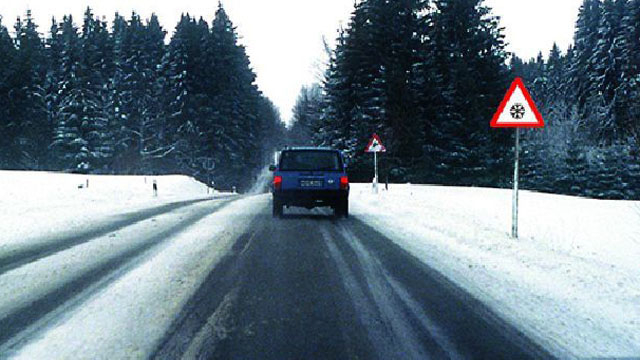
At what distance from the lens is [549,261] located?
7891 millimetres

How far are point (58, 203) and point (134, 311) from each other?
17.4 meters

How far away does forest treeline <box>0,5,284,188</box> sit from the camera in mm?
60469

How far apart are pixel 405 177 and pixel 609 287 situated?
34.4 metres

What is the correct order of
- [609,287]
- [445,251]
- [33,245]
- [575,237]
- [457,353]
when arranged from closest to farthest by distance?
[457,353] < [609,287] < [445,251] < [33,245] < [575,237]

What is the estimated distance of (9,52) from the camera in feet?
210

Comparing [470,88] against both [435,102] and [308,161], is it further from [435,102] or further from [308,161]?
[308,161]

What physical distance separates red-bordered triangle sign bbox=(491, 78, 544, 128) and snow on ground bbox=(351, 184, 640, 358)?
7.14 feet

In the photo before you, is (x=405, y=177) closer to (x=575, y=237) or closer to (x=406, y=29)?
(x=406, y=29)

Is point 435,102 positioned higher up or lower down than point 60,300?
higher up

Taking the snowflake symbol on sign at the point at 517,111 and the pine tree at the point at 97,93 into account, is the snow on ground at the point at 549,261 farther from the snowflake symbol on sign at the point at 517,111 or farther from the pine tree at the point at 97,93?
the pine tree at the point at 97,93

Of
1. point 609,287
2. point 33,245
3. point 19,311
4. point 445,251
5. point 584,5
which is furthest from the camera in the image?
point 584,5

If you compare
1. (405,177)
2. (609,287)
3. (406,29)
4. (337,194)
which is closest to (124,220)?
(337,194)

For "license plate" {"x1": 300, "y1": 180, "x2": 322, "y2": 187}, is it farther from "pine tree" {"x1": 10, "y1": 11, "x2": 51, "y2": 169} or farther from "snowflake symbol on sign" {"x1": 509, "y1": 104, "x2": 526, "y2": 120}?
"pine tree" {"x1": 10, "y1": 11, "x2": 51, "y2": 169}

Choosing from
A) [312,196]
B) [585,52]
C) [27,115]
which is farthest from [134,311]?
[585,52]
